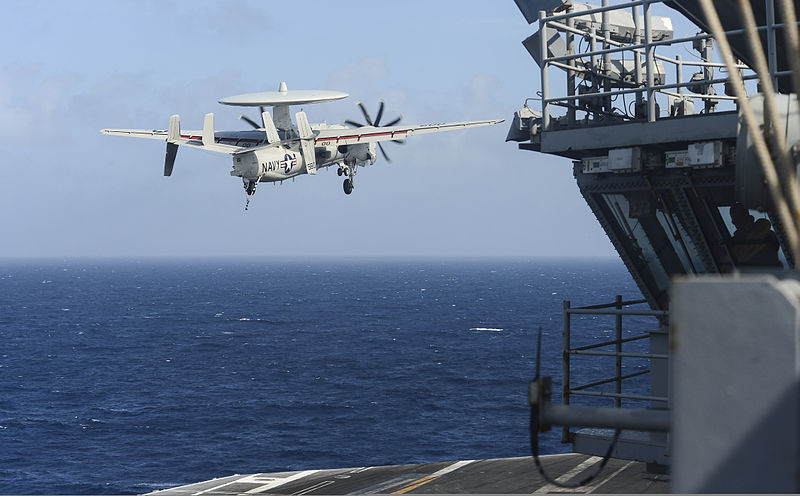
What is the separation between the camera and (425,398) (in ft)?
263

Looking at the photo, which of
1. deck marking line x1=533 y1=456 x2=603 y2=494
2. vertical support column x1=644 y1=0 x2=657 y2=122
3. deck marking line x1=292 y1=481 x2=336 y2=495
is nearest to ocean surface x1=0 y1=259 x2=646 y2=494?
deck marking line x1=292 y1=481 x2=336 y2=495

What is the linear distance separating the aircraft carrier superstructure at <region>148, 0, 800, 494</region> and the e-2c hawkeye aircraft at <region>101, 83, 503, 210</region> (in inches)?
1299

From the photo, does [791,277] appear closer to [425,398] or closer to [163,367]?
[425,398]

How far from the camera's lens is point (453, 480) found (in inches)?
1537

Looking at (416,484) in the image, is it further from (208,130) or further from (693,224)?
(208,130)

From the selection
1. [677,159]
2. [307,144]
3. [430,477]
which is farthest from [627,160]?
[307,144]

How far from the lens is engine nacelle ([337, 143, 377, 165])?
63.8m

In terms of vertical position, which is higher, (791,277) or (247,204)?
(247,204)

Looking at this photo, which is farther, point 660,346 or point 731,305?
point 660,346

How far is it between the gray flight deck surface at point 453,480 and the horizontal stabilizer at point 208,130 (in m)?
26.8

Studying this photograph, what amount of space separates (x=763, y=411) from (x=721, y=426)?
21 cm

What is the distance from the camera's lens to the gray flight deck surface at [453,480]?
34.3 metres

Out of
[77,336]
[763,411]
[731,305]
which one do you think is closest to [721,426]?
[763,411]

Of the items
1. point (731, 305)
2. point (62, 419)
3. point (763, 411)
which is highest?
point (731, 305)
